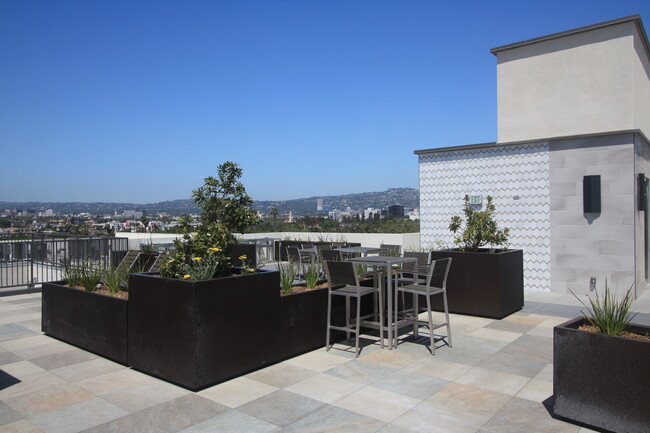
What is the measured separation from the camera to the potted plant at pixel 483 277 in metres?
6.82

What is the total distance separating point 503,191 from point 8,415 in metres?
9.41

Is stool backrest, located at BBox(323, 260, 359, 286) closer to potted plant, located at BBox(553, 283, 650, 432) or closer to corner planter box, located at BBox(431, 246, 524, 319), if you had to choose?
potted plant, located at BBox(553, 283, 650, 432)

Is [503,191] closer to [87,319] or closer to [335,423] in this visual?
[335,423]

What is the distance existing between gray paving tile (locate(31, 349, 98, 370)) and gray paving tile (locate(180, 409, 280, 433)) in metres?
2.26

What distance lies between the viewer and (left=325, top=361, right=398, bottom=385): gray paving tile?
168 inches

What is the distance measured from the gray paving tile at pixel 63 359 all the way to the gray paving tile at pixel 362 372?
2.65 meters

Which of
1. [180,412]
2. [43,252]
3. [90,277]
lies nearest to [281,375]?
[180,412]

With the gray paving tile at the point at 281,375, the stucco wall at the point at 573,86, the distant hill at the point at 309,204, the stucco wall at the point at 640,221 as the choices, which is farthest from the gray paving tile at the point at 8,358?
the distant hill at the point at 309,204

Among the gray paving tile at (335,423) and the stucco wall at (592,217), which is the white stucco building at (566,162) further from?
the gray paving tile at (335,423)

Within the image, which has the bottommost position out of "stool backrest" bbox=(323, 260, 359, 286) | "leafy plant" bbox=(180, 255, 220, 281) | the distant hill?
"stool backrest" bbox=(323, 260, 359, 286)

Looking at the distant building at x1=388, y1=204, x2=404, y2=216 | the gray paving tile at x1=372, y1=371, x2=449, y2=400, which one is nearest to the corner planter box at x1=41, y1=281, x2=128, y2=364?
the gray paving tile at x1=372, y1=371, x2=449, y2=400

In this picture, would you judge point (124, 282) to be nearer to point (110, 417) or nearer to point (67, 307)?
point (67, 307)

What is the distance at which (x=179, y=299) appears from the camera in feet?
13.3

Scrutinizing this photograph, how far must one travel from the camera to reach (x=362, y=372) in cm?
444
